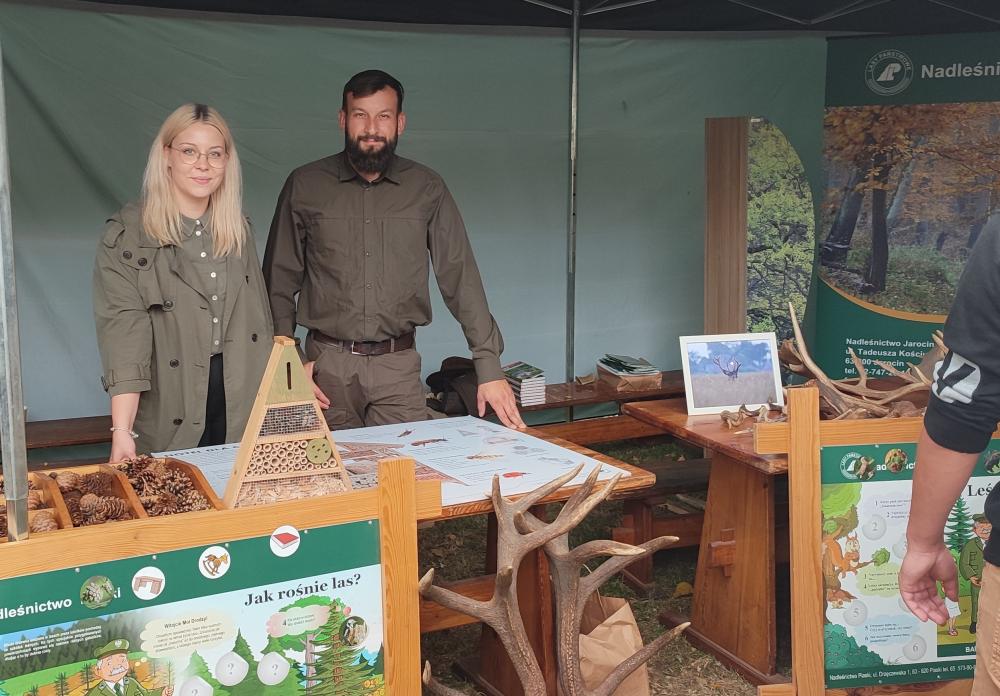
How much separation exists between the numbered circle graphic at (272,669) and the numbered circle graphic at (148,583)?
0.87 feet

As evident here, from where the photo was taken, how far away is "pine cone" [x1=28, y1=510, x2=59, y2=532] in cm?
214

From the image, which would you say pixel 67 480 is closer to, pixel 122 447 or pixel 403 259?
pixel 122 447

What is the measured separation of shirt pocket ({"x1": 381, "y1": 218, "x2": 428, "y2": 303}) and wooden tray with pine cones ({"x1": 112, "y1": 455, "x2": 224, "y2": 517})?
4.28 ft

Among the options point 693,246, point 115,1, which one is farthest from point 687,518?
point 115,1

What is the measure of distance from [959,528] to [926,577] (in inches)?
36.1

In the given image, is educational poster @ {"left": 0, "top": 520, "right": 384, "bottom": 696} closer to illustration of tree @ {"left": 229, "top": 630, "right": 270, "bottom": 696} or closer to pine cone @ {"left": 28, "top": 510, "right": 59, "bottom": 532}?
illustration of tree @ {"left": 229, "top": 630, "right": 270, "bottom": 696}

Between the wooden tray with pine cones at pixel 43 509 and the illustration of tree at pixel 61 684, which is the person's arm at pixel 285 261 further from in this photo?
the illustration of tree at pixel 61 684

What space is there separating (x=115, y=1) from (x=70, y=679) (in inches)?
147

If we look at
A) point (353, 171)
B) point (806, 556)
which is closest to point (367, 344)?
point (353, 171)

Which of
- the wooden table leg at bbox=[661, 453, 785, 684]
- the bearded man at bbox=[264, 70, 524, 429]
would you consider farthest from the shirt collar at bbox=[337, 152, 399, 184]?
the wooden table leg at bbox=[661, 453, 785, 684]

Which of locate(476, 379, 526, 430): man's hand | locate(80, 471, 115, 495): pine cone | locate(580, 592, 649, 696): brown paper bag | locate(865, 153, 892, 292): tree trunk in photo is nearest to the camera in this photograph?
locate(80, 471, 115, 495): pine cone

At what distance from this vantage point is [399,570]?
2.33 metres

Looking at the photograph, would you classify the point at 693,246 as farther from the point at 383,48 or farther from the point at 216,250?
the point at 216,250

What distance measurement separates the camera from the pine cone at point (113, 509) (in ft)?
7.39
